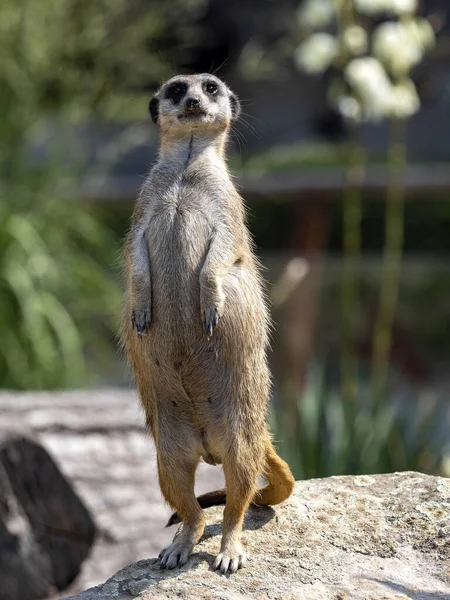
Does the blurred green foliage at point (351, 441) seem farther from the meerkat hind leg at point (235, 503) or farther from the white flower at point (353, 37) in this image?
the meerkat hind leg at point (235, 503)

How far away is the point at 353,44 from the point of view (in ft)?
14.1

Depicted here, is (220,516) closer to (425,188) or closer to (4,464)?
(4,464)

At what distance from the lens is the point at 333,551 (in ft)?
7.72

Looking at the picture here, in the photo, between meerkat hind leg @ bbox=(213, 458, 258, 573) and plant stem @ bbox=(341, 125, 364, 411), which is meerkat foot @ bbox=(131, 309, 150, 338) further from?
plant stem @ bbox=(341, 125, 364, 411)

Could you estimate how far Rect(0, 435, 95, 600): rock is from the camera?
343cm

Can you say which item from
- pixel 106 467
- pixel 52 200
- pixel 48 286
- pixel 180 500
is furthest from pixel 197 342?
pixel 52 200

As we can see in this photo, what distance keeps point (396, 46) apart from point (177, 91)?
2.04 metres

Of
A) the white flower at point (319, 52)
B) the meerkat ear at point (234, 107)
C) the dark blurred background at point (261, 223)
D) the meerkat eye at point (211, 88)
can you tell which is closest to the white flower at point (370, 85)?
the dark blurred background at point (261, 223)

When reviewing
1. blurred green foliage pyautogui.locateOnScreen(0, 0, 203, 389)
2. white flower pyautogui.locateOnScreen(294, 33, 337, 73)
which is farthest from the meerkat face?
blurred green foliage pyautogui.locateOnScreen(0, 0, 203, 389)

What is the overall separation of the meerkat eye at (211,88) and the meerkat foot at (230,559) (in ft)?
3.65

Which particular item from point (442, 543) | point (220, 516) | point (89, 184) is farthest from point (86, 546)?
point (89, 184)

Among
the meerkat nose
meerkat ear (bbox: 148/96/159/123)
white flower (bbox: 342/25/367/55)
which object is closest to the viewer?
the meerkat nose

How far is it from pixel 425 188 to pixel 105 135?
4.28m

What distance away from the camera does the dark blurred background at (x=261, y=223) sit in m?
4.33
